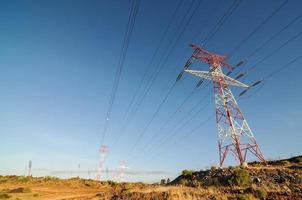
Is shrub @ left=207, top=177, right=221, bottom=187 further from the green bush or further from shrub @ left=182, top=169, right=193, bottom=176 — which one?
shrub @ left=182, top=169, right=193, bottom=176

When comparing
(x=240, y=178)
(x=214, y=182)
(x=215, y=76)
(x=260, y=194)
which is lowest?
(x=260, y=194)

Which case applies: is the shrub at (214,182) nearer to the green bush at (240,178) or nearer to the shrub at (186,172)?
the green bush at (240,178)

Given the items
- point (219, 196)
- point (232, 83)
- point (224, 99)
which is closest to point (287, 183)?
point (219, 196)

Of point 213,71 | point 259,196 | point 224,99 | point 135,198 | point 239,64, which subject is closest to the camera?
point 259,196

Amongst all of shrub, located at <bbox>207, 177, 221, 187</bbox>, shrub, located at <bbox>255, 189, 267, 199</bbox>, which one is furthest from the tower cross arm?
shrub, located at <bbox>255, 189, 267, 199</bbox>

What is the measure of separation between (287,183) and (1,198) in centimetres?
3196

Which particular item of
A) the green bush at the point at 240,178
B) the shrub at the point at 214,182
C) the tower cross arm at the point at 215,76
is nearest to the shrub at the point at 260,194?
the green bush at the point at 240,178

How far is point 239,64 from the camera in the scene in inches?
1216

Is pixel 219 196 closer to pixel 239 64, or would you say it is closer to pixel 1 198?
pixel 239 64

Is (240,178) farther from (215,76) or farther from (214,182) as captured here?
(215,76)

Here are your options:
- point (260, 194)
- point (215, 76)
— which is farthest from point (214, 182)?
point (215, 76)

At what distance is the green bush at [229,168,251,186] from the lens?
82.9ft

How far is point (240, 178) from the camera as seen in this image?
84.0ft

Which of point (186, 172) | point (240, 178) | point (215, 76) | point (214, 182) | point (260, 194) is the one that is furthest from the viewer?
point (186, 172)
